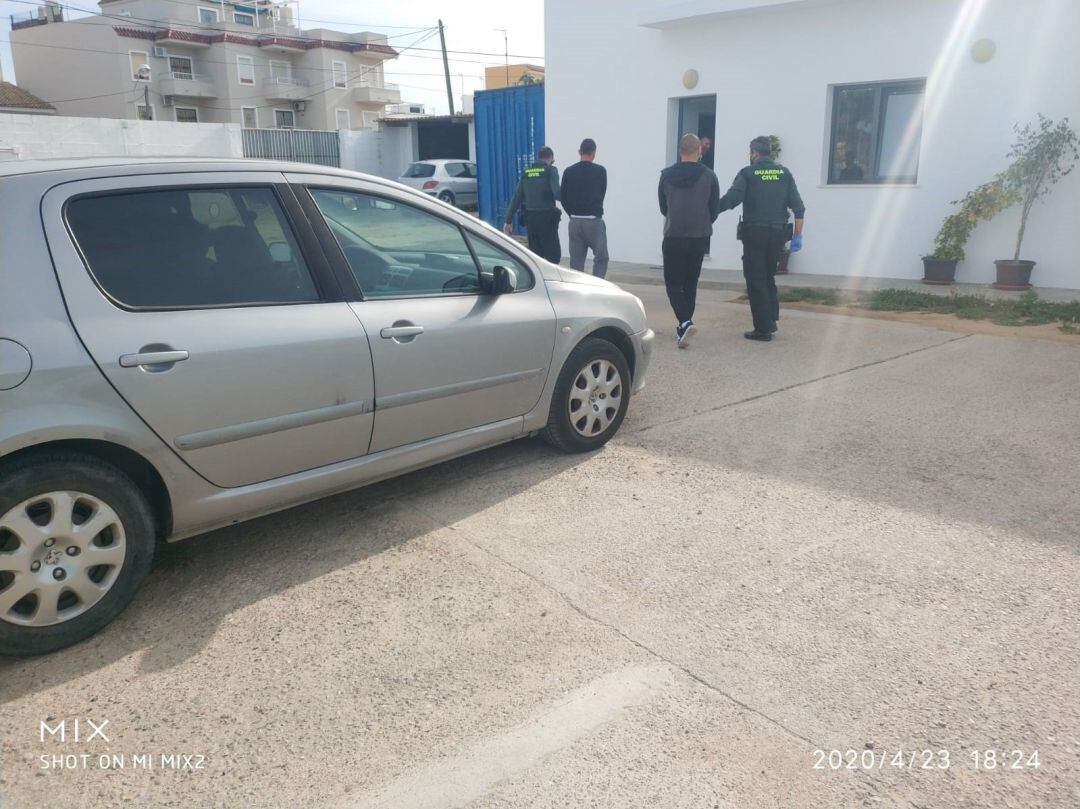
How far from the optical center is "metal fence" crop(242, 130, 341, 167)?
3609 centimetres

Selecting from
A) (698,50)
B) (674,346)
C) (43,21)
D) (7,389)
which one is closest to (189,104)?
(43,21)

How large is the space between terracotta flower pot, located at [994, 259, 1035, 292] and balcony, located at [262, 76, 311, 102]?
59.9 m

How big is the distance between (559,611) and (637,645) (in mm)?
380

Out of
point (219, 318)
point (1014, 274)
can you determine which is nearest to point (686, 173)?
point (1014, 274)

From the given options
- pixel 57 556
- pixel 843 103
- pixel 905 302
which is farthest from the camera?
pixel 843 103

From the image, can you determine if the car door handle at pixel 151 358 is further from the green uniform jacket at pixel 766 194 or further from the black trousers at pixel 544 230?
the black trousers at pixel 544 230

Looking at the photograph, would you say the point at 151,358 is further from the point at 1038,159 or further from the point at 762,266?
the point at 1038,159

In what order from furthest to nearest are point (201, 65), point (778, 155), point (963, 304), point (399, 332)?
1. point (201, 65)
2. point (778, 155)
3. point (963, 304)
4. point (399, 332)

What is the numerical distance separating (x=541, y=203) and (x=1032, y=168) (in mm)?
5564

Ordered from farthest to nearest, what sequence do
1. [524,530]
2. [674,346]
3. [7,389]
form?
[674,346], [524,530], [7,389]

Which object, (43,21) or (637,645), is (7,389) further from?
(43,21)

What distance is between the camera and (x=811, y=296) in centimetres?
1055

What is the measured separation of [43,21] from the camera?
59750 mm

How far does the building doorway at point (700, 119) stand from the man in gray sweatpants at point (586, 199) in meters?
4.36
